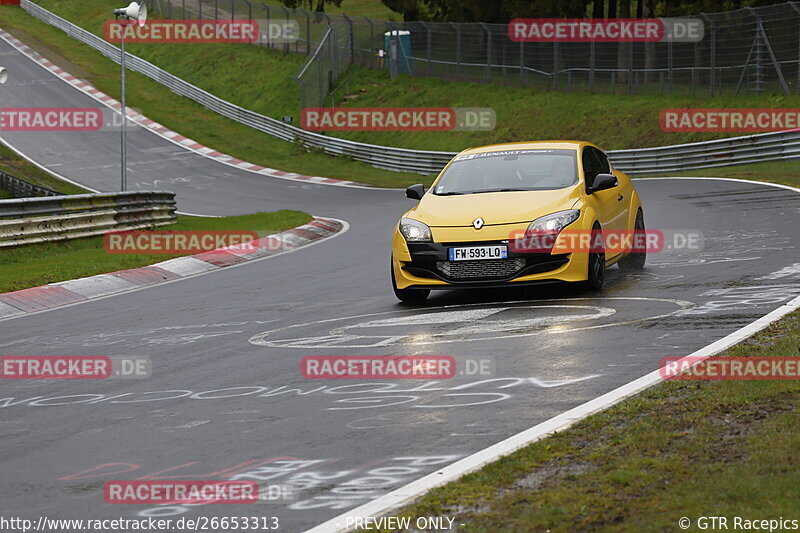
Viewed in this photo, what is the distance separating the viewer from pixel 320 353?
31.5 feet

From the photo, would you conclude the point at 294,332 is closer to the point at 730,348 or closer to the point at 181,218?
the point at 730,348

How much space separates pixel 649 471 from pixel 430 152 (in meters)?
37.2

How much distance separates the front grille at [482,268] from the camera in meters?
11.6

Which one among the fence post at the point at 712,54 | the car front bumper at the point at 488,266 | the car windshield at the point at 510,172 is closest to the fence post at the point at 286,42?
the fence post at the point at 712,54

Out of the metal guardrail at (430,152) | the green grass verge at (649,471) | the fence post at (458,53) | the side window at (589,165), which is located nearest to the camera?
the green grass verge at (649,471)

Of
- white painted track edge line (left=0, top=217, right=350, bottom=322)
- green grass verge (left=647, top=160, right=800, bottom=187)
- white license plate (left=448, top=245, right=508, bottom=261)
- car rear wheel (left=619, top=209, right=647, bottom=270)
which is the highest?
green grass verge (left=647, top=160, right=800, bottom=187)

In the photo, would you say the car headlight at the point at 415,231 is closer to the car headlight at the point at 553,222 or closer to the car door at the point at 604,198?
the car headlight at the point at 553,222

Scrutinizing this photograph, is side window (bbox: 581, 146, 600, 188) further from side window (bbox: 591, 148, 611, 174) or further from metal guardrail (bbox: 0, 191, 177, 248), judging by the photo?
metal guardrail (bbox: 0, 191, 177, 248)

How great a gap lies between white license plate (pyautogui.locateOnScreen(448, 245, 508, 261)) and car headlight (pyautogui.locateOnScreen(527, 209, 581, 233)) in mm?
349

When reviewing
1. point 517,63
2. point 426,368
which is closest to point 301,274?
point 426,368

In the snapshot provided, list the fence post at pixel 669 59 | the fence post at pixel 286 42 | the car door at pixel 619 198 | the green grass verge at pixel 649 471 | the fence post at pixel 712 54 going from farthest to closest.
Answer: the fence post at pixel 286 42
the fence post at pixel 669 59
the fence post at pixel 712 54
the car door at pixel 619 198
the green grass verge at pixel 649 471

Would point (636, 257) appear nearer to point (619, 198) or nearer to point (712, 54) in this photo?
point (619, 198)

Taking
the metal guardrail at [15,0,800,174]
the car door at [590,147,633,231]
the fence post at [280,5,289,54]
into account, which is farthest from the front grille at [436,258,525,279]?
the fence post at [280,5,289,54]

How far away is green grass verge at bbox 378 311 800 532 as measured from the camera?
4734mm
